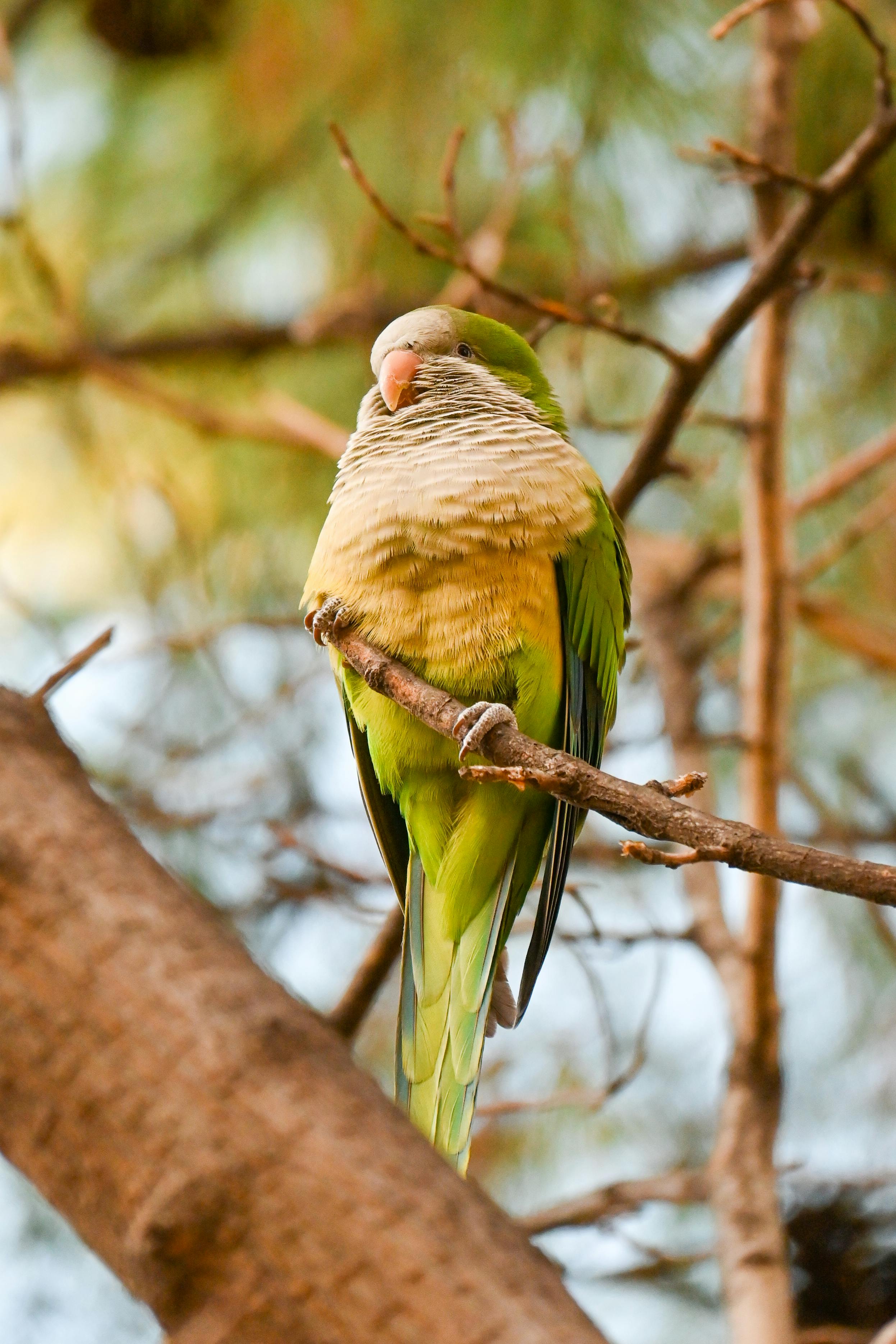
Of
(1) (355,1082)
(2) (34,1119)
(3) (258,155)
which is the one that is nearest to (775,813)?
(1) (355,1082)

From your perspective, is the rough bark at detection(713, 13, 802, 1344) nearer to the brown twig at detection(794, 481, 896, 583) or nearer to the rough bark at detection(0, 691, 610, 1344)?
the brown twig at detection(794, 481, 896, 583)

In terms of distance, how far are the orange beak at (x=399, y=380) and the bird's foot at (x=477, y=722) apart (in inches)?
27.9

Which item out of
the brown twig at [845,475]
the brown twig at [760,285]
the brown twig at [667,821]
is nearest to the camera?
the brown twig at [667,821]

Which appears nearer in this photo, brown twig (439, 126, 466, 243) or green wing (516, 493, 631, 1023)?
green wing (516, 493, 631, 1023)

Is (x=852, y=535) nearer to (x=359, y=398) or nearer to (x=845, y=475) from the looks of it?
(x=845, y=475)

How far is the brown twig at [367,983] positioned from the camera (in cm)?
205

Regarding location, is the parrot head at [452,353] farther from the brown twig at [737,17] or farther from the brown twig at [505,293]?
the brown twig at [737,17]

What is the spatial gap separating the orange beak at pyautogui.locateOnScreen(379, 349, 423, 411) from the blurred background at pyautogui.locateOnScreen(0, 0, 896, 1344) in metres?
0.71

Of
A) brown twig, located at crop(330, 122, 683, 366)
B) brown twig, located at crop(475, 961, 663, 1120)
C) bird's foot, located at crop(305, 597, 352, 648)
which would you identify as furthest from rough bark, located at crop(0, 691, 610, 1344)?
brown twig, located at crop(330, 122, 683, 366)

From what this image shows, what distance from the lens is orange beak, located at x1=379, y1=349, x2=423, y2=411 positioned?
7.10 ft

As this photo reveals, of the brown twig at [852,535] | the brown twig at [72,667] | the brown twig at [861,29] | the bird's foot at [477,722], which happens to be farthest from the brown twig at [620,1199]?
the brown twig at [861,29]

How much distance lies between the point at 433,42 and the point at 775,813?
241 cm

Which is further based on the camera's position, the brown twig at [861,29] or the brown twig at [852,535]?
the brown twig at [852,535]

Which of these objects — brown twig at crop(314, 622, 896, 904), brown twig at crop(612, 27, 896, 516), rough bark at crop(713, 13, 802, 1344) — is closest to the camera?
brown twig at crop(314, 622, 896, 904)
